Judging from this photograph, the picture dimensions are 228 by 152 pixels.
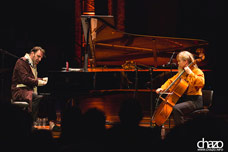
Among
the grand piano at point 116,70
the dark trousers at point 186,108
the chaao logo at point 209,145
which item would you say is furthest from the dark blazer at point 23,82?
the chaao logo at point 209,145

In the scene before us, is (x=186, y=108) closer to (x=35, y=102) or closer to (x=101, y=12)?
(x=35, y=102)

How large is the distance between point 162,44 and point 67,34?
11.7ft

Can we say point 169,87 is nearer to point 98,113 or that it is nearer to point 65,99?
point 65,99

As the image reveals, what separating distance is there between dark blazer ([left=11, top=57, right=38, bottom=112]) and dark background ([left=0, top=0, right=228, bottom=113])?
2.82 ft

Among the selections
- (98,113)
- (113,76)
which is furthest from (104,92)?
(98,113)

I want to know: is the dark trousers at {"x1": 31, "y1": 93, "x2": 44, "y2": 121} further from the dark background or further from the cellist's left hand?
the cellist's left hand

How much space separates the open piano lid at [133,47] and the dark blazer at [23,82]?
1.29 m

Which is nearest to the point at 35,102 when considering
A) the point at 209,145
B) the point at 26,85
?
the point at 26,85

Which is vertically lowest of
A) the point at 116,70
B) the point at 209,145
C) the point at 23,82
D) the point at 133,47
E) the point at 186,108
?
the point at 186,108

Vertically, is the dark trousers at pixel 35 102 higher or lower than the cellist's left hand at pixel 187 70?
lower

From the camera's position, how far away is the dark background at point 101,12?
6510mm

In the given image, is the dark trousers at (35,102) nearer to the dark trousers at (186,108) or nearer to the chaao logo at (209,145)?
the dark trousers at (186,108)

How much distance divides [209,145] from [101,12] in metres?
8.13

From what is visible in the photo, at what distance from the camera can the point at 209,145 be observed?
1.44 metres
